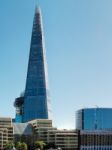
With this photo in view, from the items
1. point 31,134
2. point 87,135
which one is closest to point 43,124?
point 31,134

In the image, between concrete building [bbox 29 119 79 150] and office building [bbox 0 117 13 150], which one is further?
concrete building [bbox 29 119 79 150]

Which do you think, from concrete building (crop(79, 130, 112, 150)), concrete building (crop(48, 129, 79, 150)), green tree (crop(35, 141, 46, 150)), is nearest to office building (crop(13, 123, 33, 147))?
concrete building (crop(48, 129, 79, 150))

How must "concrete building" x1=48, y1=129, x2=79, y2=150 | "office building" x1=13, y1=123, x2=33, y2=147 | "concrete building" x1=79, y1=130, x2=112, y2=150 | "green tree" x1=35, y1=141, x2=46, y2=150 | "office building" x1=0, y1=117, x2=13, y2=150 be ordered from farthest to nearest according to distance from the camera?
"office building" x1=13, y1=123, x2=33, y2=147, "concrete building" x1=79, y1=130, x2=112, y2=150, "concrete building" x1=48, y1=129, x2=79, y2=150, "office building" x1=0, y1=117, x2=13, y2=150, "green tree" x1=35, y1=141, x2=46, y2=150

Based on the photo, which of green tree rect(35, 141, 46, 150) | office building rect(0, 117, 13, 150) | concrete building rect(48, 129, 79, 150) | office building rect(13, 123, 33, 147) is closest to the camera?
green tree rect(35, 141, 46, 150)

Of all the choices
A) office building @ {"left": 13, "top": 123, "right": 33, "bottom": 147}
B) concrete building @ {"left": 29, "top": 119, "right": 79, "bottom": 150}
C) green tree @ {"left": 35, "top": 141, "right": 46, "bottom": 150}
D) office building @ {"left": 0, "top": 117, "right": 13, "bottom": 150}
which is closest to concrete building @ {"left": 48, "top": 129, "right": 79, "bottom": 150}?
concrete building @ {"left": 29, "top": 119, "right": 79, "bottom": 150}

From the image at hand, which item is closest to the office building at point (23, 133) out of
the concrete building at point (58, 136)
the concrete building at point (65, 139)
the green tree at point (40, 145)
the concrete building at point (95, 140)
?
the concrete building at point (58, 136)

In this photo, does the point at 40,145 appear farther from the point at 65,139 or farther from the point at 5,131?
the point at 65,139

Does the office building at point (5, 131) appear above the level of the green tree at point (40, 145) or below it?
above

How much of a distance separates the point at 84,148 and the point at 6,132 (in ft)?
80.1

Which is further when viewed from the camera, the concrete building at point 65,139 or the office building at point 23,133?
the office building at point 23,133

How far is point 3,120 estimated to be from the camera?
164m

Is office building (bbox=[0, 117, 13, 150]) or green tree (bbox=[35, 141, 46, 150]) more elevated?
office building (bbox=[0, 117, 13, 150])

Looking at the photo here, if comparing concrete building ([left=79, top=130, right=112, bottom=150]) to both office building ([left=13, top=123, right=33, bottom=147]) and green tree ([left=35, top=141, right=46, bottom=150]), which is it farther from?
office building ([left=13, top=123, right=33, bottom=147])

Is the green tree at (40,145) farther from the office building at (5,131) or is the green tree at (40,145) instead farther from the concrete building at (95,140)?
the concrete building at (95,140)
